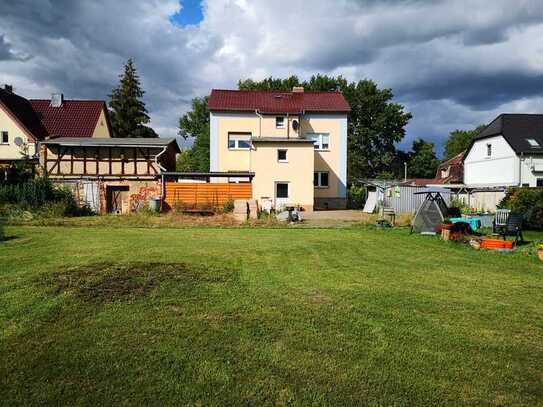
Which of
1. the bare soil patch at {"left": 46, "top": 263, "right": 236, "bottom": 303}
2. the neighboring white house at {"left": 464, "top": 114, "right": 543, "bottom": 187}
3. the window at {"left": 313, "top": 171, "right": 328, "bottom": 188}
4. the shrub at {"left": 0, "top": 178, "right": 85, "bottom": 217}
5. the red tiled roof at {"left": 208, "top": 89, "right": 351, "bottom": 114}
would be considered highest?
the red tiled roof at {"left": 208, "top": 89, "right": 351, "bottom": 114}

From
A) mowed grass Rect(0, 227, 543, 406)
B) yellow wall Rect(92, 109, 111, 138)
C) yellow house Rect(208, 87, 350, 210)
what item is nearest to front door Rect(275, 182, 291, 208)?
yellow house Rect(208, 87, 350, 210)

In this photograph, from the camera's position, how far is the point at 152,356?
3.78 metres

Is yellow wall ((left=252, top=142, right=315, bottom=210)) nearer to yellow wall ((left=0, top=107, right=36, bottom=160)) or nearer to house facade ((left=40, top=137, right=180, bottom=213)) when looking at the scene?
house facade ((left=40, top=137, right=180, bottom=213))

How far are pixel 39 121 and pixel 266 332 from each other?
122 feet

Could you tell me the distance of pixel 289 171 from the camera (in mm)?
27531

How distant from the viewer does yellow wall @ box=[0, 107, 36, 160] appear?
31.0 meters

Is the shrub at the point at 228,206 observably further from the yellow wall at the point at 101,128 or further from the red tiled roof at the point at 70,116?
the yellow wall at the point at 101,128

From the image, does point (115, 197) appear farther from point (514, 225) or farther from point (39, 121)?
point (514, 225)

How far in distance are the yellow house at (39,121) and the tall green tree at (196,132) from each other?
1396 centimetres

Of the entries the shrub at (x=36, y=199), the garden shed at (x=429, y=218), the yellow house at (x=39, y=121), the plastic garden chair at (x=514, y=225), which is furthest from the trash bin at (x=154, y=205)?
the plastic garden chair at (x=514, y=225)

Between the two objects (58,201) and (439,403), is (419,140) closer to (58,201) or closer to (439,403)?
(58,201)

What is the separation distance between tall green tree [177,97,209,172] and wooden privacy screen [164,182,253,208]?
26594mm

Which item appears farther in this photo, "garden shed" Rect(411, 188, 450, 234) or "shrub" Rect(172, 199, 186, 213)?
"shrub" Rect(172, 199, 186, 213)

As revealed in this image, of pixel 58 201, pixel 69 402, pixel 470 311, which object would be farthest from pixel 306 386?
pixel 58 201
